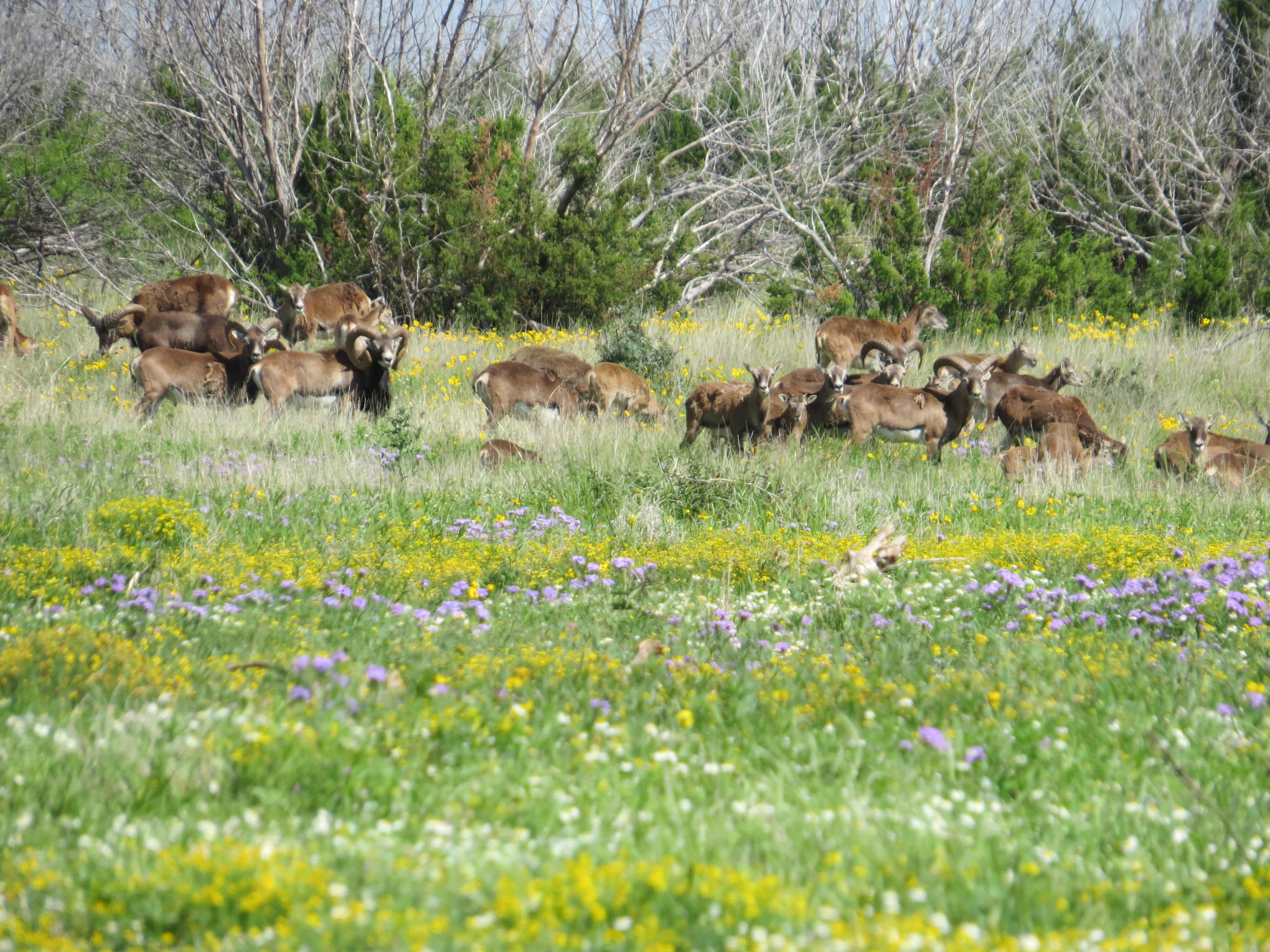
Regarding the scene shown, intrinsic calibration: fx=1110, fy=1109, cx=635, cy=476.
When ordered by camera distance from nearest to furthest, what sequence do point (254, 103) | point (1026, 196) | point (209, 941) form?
point (209, 941)
point (254, 103)
point (1026, 196)

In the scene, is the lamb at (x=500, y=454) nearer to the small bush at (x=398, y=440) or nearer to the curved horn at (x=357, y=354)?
the small bush at (x=398, y=440)

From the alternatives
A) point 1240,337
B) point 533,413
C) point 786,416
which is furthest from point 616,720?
point 1240,337

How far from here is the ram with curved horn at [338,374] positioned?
14.3 metres

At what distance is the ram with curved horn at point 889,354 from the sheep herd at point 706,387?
61mm

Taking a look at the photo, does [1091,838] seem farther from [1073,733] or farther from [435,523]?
[435,523]

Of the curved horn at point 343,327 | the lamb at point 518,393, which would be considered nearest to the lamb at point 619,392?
the lamb at point 518,393

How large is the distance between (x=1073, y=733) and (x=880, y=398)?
8486 mm

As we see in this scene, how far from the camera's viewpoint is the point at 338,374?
14766 millimetres

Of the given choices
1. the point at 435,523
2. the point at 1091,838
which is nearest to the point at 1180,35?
the point at 435,523

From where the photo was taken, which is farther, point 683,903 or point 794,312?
point 794,312

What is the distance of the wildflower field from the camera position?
9.89 feet

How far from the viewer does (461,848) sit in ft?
10.7

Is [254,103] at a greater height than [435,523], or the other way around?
[254,103]

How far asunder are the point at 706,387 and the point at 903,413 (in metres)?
2.29
